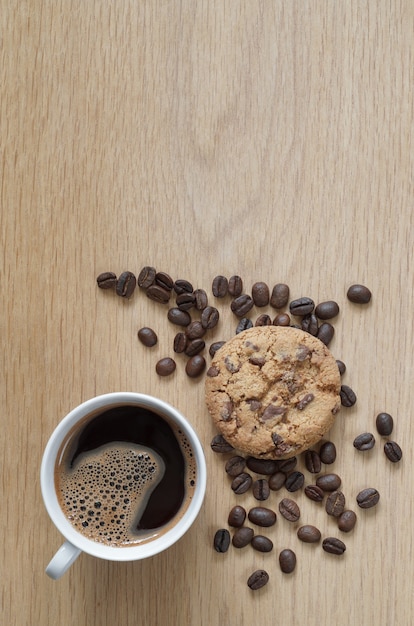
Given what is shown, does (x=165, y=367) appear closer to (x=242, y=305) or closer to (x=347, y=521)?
(x=242, y=305)

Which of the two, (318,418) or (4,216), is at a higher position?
(4,216)

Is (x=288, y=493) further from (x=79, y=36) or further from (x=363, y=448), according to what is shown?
(x=79, y=36)

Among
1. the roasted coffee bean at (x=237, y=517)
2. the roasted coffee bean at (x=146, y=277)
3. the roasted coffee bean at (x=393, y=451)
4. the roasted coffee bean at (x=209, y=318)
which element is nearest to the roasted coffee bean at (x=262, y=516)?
the roasted coffee bean at (x=237, y=517)

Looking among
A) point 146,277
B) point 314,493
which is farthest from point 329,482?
point 146,277

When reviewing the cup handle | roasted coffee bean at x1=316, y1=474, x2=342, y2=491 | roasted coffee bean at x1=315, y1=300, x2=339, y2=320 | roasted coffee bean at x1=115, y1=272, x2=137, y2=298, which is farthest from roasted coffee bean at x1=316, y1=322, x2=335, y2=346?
the cup handle

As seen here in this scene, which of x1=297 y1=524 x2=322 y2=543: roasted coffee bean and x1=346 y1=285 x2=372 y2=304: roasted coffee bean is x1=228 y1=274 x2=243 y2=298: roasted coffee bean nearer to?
x1=346 y1=285 x2=372 y2=304: roasted coffee bean

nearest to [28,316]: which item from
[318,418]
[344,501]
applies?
[318,418]
